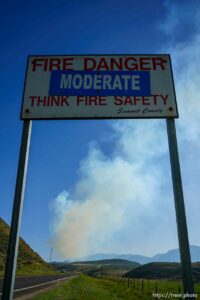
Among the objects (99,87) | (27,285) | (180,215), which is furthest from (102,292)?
(99,87)

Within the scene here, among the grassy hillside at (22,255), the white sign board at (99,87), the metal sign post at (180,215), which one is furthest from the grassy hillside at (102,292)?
the grassy hillside at (22,255)

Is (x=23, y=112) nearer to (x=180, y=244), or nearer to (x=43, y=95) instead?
(x=43, y=95)

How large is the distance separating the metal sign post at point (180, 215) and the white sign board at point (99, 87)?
0.63m

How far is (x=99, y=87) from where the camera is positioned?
5.36 metres

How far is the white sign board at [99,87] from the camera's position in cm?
512

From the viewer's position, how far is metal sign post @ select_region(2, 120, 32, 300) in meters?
3.88

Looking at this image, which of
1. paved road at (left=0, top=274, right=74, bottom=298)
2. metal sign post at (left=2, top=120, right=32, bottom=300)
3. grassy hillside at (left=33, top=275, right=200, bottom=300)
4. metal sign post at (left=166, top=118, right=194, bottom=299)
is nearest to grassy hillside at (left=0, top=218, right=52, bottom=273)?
paved road at (left=0, top=274, right=74, bottom=298)

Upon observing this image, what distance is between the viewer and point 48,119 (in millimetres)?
5098

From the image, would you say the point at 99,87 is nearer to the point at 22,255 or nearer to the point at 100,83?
the point at 100,83

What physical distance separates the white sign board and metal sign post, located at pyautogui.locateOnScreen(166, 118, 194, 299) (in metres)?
0.63

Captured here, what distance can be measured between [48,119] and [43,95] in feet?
1.65

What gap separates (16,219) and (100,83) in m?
2.95

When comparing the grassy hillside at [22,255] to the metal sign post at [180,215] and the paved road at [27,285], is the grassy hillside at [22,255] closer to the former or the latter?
the paved road at [27,285]

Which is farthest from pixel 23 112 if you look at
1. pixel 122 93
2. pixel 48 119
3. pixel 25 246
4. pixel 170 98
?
pixel 25 246
